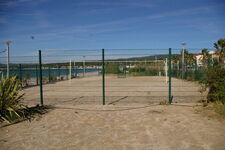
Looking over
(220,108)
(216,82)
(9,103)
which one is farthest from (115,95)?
(9,103)

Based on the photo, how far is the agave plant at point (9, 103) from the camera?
5673mm

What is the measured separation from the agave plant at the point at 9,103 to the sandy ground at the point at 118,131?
1.77 ft

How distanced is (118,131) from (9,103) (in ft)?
11.6

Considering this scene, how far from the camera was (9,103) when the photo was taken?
19.1 ft

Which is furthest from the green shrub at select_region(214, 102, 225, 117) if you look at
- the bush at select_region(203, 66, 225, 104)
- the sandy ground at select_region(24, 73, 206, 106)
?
the sandy ground at select_region(24, 73, 206, 106)

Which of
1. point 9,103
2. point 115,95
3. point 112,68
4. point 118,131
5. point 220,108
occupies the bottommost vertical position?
point 118,131

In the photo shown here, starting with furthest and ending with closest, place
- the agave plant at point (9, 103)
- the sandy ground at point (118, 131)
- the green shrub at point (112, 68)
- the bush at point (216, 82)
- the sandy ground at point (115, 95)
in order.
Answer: the green shrub at point (112, 68) → the sandy ground at point (115, 95) → the bush at point (216, 82) → the agave plant at point (9, 103) → the sandy ground at point (118, 131)

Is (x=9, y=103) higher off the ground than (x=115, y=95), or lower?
higher

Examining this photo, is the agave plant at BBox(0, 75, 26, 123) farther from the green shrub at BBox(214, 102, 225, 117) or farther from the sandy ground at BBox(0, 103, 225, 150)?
the green shrub at BBox(214, 102, 225, 117)

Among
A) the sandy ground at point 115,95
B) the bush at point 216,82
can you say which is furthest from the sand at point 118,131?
the sandy ground at point 115,95

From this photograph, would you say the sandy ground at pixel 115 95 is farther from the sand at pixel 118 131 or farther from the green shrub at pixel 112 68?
the green shrub at pixel 112 68

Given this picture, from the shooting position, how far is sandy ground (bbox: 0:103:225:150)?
3.93m

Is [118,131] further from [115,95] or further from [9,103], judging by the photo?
[115,95]

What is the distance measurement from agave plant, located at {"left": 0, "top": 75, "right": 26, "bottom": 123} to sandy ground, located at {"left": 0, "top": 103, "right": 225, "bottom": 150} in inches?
21.2
